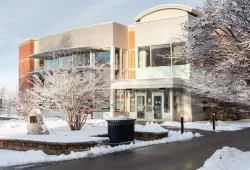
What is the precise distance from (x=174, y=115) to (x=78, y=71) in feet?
33.2

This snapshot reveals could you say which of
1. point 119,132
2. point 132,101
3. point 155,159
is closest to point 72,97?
point 119,132

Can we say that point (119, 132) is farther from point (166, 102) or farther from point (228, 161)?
point (166, 102)

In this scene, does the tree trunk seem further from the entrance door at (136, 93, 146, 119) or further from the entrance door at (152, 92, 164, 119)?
the entrance door at (136, 93, 146, 119)

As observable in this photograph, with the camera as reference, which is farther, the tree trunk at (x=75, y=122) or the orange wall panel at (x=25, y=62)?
the orange wall panel at (x=25, y=62)

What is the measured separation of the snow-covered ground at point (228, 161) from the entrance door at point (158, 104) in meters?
17.6

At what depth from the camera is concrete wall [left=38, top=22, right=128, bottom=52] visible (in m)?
31.2

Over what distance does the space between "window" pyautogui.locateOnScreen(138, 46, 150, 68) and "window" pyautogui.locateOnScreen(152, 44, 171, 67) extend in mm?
577

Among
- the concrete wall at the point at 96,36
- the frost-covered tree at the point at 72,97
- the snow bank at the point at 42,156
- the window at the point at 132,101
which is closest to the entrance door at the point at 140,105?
the window at the point at 132,101

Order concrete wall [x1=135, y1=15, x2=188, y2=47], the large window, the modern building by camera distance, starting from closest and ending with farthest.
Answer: the modern building
concrete wall [x1=135, y1=15, x2=188, y2=47]
the large window

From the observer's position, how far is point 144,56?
29656 millimetres

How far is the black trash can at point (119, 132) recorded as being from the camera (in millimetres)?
12711

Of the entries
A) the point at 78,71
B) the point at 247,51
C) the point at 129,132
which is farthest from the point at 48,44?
the point at 247,51

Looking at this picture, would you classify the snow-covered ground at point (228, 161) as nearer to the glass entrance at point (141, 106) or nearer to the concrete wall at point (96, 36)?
the glass entrance at point (141, 106)

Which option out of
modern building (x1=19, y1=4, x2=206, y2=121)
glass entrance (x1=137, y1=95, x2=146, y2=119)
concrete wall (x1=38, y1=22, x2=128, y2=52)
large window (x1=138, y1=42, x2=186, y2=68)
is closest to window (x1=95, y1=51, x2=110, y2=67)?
modern building (x1=19, y1=4, x2=206, y2=121)
